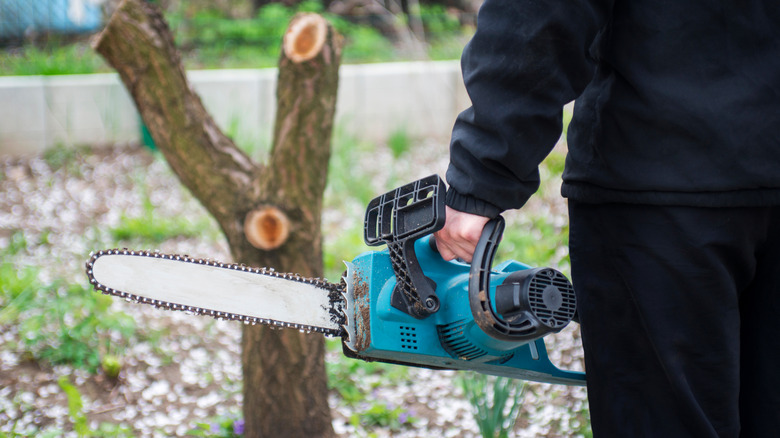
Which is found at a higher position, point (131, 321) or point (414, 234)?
point (414, 234)

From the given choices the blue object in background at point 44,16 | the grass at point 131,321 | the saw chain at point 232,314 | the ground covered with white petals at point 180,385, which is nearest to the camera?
the saw chain at point 232,314

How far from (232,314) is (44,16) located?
21.4 feet

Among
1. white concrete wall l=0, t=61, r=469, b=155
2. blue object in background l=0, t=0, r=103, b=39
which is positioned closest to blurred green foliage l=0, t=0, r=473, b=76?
blue object in background l=0, t=0, r=103, b=39

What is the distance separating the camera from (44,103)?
17.6ft

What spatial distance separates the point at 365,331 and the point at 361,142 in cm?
448

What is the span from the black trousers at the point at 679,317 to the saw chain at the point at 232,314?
0.52 m

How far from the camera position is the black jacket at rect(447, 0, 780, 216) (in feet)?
3.91

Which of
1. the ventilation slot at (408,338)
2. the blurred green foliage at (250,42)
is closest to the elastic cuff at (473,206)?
the ventilation slot at (408,338)

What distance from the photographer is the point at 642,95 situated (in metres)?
1.25

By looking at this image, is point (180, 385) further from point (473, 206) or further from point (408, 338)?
point (473, 206)

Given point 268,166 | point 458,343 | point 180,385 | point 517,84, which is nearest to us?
point 517,84

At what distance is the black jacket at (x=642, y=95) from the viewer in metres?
1.19

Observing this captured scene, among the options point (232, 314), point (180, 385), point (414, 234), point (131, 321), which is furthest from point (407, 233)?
point (131, 321)

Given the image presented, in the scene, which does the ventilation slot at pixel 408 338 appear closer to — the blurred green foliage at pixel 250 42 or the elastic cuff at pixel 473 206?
the elastic cuff at pixel 473 206
